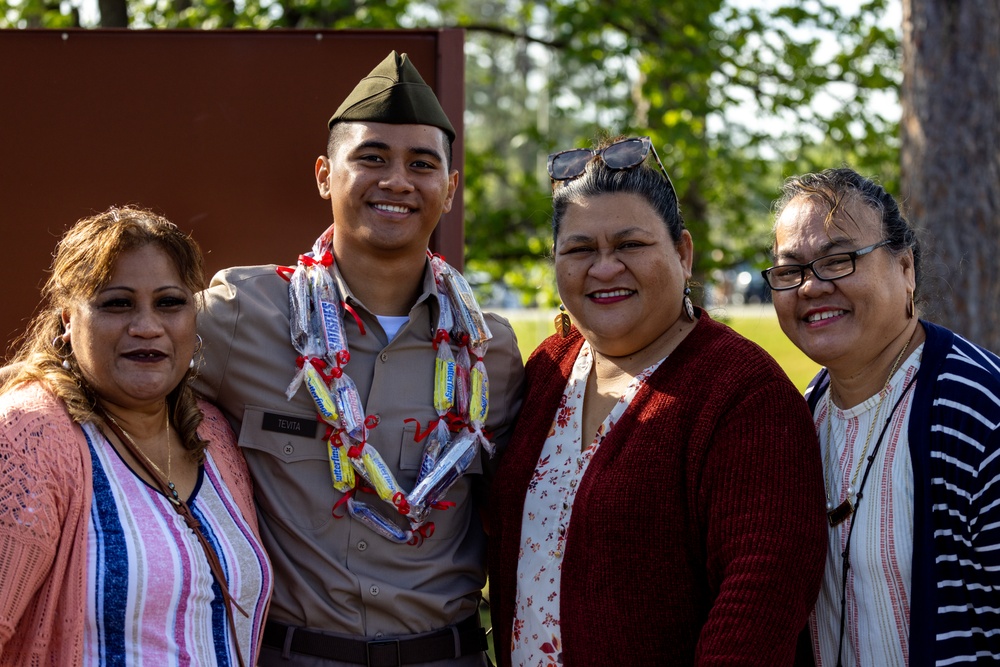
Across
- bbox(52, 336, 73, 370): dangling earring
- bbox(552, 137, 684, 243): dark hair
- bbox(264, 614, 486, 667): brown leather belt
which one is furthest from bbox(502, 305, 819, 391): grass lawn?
bbox(52, 336, 73, 370): dangling earring

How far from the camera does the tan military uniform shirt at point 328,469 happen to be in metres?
2.82

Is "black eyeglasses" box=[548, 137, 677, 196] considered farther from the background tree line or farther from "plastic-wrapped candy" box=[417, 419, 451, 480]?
the background tree line

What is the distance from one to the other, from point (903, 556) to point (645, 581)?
61 centimetres

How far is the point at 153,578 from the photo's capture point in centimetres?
230

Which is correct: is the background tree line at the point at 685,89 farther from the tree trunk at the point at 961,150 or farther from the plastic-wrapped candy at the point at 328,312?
the plastic-wrapped candy at the point at 328,312

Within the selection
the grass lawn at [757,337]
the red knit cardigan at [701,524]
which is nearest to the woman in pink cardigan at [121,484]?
the red knit cardigan at [701,524]

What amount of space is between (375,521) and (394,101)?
1261 mm

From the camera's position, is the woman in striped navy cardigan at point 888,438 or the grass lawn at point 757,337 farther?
the grass lawn at point 757,337

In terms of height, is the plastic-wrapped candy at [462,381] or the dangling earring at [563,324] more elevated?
the dangling earring at [563,324]

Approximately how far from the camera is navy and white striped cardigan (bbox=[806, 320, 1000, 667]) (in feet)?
7.43

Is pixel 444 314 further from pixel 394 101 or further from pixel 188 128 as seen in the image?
pixel 188 128

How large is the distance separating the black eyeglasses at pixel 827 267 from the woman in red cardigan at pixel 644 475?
0.70ft

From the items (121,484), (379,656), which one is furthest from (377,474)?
(121,484)

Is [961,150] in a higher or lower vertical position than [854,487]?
higher
